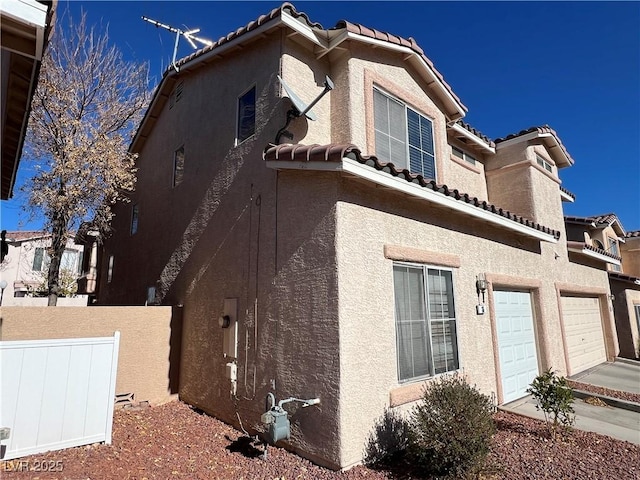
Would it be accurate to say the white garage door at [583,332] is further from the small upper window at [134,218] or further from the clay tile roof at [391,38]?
the small upper window at [134,218]

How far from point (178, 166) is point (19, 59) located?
743 cm

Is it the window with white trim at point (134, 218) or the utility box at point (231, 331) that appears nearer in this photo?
the utility box at point (231, 331)

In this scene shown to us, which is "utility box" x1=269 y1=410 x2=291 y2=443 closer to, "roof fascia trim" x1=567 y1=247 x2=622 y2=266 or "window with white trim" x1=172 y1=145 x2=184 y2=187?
"window with white trim" x1=172 y1=145 x2=184 y2=187

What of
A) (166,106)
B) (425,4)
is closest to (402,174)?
(425,4)

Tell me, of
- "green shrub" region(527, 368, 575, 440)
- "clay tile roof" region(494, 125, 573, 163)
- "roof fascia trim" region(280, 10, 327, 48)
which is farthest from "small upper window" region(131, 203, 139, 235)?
"clay tile roof" region(494, 125, 573, 163)

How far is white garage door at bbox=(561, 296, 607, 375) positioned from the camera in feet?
41.9

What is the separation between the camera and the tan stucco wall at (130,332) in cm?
731

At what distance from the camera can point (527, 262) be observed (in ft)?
35.4

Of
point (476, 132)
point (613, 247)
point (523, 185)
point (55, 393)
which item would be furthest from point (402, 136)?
point (613, 247)

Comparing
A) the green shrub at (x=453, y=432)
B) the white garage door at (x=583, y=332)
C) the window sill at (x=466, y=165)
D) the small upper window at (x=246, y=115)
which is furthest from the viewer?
the white garage door at (x=583, y=332)

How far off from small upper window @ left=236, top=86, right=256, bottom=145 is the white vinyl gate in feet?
16.2

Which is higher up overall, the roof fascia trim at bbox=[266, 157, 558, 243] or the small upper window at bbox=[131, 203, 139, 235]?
the small upper window at bbox=[131, 203, 139, 235]

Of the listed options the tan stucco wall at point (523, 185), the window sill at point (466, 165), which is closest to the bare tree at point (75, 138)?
the window sill at point (466, 165)

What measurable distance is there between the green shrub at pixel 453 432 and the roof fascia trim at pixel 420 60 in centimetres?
704
